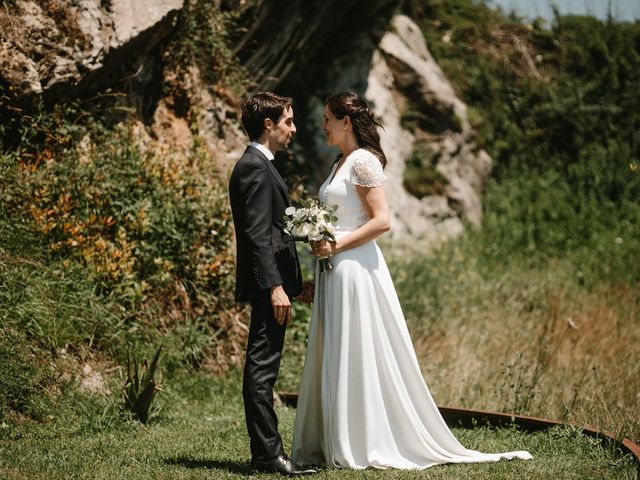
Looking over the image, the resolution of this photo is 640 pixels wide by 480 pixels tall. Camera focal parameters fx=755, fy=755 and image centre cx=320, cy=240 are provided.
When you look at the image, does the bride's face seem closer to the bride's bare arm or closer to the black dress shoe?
the bride's bare arm

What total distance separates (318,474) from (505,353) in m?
4.03

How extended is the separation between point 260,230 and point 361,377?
1116 mm

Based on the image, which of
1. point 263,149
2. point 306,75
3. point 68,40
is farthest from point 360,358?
point 306,75

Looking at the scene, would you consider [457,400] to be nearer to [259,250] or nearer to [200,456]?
[200,456]

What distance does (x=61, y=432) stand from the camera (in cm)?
525

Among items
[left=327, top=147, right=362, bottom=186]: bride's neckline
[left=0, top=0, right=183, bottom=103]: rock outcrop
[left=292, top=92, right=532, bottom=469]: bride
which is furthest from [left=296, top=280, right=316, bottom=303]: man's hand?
[left=0, top=0, right=183, bottom=103]: rock outcrop

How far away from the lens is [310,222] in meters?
4.41

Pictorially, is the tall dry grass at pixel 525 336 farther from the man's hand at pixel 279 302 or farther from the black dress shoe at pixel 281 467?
the man's hand at pixel 279 302

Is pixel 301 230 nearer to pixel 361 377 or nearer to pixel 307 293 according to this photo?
pixel 307 293

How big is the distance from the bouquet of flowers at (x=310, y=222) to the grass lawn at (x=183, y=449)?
139 centimetres

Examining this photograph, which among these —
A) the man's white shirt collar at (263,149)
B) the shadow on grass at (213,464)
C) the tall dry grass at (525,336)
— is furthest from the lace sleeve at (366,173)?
the tall dry grass at (525,336)

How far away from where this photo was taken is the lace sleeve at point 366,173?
15.3 feet

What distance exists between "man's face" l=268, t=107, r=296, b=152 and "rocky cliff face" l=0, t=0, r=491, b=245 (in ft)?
10.2

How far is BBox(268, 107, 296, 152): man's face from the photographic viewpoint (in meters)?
4.58
